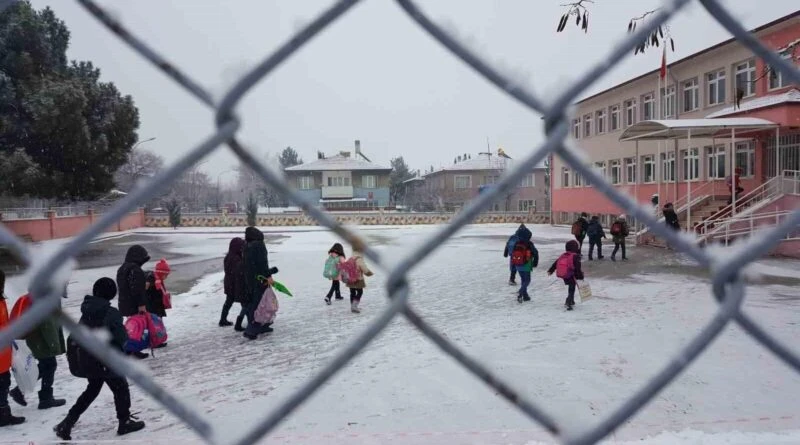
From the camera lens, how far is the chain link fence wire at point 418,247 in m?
0.72

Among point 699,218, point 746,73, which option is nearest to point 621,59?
point 699,218

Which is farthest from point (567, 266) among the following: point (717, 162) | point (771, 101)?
point (717, 162)

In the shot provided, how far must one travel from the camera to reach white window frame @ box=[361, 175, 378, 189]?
4079cm

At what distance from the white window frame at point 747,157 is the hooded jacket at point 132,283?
1986 cm

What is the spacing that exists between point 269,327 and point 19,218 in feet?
55.2

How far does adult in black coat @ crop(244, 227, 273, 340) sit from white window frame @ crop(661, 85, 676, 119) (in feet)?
71.3

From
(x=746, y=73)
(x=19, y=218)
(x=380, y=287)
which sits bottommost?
(x=380, y=287)

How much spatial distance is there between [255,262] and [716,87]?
66.8ft

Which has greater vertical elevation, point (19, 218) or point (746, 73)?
point (746, 73)

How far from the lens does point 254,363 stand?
6.36 m

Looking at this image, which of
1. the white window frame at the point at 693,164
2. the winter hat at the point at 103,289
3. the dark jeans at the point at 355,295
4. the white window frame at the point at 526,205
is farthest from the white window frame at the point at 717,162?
the winter hat at the point at 103,289

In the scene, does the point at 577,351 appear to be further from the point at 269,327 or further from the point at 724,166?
the point at 724,166

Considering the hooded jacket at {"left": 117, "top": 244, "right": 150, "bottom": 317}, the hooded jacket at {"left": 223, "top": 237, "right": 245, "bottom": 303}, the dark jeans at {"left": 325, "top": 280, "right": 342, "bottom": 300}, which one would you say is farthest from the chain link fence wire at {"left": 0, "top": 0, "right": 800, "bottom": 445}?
the dark jeans at {"left": 325, "top": 280, "right": 342, "bottom": 300}

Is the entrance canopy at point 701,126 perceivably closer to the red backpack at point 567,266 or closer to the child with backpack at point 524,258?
the child with backpack at point 524,258
